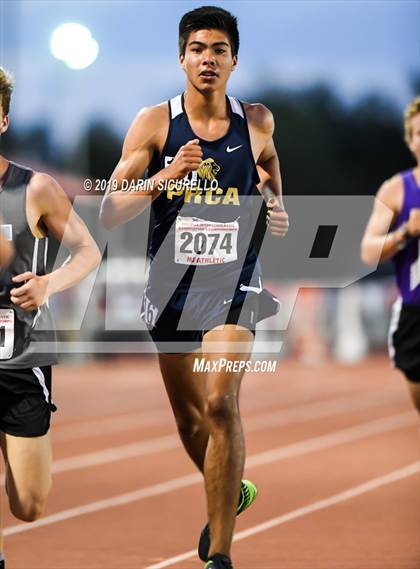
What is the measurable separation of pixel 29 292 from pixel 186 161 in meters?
0.83

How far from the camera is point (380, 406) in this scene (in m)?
16.8

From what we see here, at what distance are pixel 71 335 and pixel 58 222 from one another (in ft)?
49.0

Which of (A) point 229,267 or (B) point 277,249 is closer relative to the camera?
(A) point 229,267

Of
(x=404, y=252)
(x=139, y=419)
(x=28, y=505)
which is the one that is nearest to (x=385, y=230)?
(x=404, y=252)

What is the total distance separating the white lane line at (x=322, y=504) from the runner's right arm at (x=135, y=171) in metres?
1.70

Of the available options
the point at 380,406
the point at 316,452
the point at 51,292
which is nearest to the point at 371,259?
the point at 51,292

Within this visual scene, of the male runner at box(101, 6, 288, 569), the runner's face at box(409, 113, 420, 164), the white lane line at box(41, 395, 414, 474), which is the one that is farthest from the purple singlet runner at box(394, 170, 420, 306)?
the white lane line at box(41, 395, 414, 474)

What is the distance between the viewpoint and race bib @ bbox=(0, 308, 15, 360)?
490cm

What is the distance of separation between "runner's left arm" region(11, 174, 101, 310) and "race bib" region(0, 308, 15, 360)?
0.14 metres

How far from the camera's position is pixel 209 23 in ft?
17.8

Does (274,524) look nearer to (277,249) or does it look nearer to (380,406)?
(277,249)

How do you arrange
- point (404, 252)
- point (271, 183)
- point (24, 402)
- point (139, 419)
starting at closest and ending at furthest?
point (24, 402) → point (271, 183) → point (404, 252) → point (139, 419)

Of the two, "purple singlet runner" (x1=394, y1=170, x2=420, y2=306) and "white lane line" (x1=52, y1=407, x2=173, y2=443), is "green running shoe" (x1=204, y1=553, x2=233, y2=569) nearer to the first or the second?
"purple singlet runner" (x1=394, y1=170, x2=420, y2=306)

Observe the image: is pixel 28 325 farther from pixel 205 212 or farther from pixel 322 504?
pixel 322 504
